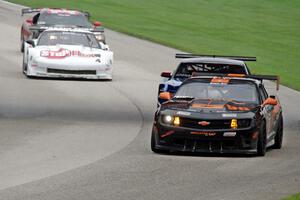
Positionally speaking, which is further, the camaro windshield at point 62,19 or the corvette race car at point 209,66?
the camaro windshield at point 62,19

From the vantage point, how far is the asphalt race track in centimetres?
1344

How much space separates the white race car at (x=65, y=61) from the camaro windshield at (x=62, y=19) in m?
5.09

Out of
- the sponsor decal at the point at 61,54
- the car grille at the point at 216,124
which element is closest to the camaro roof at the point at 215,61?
the car grille at the point at 216,124

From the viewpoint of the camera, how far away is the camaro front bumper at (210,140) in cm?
1662

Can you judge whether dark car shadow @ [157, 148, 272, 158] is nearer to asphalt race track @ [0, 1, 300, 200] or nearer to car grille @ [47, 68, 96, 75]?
asphalt race track @ [0, 1, 300, 200]

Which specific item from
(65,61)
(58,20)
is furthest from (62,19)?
(65,61)

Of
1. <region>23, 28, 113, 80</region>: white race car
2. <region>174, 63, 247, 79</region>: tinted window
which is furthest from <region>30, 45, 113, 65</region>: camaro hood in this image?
<region>174, 63, 247, 79</region>: tinted window

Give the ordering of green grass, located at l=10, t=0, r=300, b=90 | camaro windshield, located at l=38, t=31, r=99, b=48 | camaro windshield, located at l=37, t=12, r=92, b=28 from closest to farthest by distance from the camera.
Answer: camaro windshield, located at l=38, t=31, r=99, b=48 → camaro windshield, located at l=37, t=12, r=92, b=28 → green grass, located at l=10, t=0, r=300, b=90

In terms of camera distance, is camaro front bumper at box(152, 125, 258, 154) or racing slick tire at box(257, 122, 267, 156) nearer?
camaro front bumper at box(152, 125, 258, 154)

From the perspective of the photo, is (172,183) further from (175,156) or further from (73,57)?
(73,57)

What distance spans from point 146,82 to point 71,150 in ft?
40.7

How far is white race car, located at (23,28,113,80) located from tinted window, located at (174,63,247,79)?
264 inches

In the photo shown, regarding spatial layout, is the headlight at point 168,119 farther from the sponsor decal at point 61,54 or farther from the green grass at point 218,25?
the green grass at point 218,25

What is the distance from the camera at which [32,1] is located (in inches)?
2055
